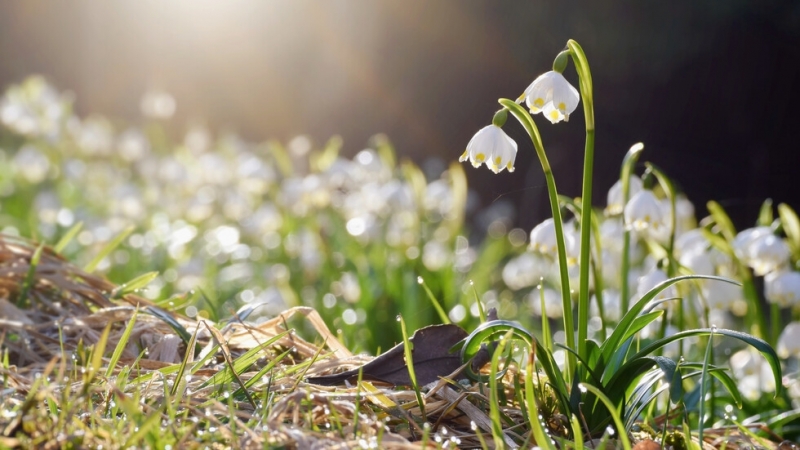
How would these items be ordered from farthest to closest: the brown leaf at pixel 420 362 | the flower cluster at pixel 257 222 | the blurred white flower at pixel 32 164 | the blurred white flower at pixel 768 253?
the blurred white flower at pixel 32 164 → the flower cluster at pixel 257 222 → the blurred white flower at pixel 768 253 → the brown leaf at pixel 420 362

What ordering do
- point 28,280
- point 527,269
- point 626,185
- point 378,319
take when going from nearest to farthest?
1. point 626,185
2. point 28,280
3. point 378,319
4. point 527,269

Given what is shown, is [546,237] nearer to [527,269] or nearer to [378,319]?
[378,319]

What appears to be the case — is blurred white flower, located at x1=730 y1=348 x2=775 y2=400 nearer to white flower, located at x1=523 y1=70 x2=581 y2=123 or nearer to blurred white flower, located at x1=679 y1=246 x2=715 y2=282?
blurred white flower, located at x1=679 y1=246 x2=715 y2=282

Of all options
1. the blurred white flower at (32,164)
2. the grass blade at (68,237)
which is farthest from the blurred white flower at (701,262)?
the blurred white flower at (32,164)

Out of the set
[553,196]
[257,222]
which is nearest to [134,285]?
[553,196]

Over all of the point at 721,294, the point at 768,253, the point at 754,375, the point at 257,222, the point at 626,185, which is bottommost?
the point at 754,375

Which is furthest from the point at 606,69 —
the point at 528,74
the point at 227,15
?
the point at 227,15

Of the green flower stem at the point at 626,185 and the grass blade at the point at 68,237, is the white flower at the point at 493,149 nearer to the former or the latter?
the green flower stem at the point at 626,185
